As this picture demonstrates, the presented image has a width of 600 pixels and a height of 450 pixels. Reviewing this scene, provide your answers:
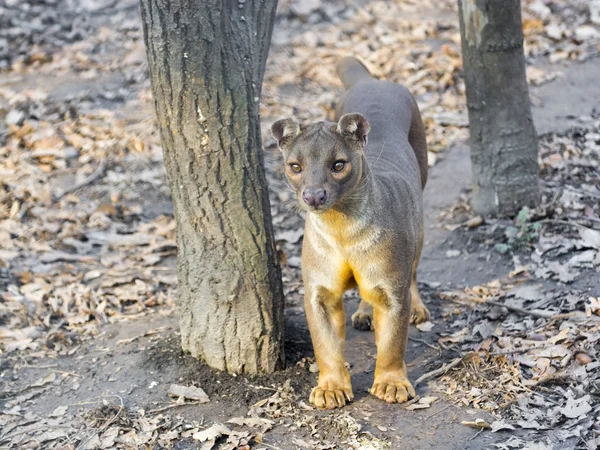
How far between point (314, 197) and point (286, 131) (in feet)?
1.95

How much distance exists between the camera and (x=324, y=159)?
471cm

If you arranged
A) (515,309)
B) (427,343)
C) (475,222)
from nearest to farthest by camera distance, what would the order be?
1. (427,343)
2. (515,309)
3. (475,222)

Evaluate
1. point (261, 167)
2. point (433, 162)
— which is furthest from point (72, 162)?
point (261, 167)

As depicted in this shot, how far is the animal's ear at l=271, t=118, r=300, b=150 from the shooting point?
4.90 meters

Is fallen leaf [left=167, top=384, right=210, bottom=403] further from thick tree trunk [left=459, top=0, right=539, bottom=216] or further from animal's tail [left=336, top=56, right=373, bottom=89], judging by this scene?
thick tree trunk [left=459, top=0, right=539, bottom=216]

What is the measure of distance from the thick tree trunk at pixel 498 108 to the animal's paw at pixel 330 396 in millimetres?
3036

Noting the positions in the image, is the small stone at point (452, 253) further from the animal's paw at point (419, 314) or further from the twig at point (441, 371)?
the twig at point (441, 371)

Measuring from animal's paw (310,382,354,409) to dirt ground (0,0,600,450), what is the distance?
0.22ft

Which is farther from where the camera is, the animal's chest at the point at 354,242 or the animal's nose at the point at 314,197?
the animal's chest at the point at 354,242

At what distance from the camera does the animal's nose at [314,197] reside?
14.9 ft

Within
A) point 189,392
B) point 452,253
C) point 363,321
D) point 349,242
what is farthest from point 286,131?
point 452,253

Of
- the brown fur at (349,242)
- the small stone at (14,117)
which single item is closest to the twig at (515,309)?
the brown fur at (349,242)

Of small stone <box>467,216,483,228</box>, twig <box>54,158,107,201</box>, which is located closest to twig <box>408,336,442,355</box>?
small stone <box>467,216,483,228</box>

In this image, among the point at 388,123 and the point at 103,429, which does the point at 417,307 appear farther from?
the point at 103,429
